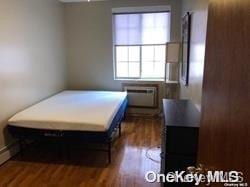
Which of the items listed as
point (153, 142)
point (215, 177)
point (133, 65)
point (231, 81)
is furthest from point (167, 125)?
point (133, 65)

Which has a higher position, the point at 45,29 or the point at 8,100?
the point at 45,29

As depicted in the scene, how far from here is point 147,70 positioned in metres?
4.81

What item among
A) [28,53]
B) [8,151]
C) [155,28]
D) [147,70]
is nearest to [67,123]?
[8,151]

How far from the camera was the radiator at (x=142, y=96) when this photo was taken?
4707mm

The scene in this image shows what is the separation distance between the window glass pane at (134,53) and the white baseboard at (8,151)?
2.83 m

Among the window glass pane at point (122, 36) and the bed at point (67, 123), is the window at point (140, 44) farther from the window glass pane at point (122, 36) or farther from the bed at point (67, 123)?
the bed at point (67, 123)

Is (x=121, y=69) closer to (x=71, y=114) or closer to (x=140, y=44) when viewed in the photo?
(x=140, y=44)

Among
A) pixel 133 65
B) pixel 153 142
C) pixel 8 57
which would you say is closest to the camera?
pixel 8 57

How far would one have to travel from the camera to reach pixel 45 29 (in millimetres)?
4047

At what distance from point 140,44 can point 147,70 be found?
1.90 ft

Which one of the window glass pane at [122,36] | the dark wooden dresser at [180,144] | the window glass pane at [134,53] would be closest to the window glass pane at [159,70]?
the window glass pane at [134,53]

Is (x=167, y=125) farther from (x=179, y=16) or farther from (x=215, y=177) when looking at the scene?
(x=179, y=16)

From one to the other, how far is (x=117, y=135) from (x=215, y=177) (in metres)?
3.03

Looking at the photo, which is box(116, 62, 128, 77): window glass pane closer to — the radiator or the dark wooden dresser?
the radiator
